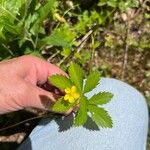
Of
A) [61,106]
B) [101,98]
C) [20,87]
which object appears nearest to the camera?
[20,87]

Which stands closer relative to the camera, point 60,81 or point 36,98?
point 36,98

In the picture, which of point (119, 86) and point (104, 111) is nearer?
point (104, 111)

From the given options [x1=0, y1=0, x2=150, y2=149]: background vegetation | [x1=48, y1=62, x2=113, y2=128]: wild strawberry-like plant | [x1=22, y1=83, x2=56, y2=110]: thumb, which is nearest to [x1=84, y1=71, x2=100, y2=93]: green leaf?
[x1=48, y1=62, x2=113, y2=128]: wild strawberry-like plant

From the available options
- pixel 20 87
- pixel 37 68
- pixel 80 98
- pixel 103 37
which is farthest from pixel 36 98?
pixel 103 37

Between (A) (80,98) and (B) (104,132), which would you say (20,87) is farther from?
(B) (104,132)

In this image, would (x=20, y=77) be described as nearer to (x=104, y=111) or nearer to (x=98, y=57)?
(x=104, y=111)

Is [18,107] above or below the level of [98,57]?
above

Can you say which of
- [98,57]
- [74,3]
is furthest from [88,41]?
[74,3]
